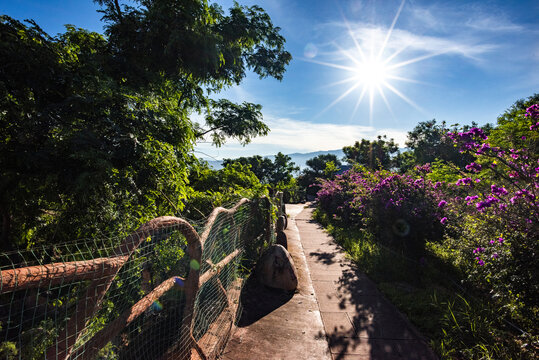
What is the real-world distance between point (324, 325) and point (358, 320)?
571 millimetres

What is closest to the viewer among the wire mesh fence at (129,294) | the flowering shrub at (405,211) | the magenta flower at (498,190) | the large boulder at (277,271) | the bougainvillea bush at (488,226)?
the wire mesh fence at (129,294)

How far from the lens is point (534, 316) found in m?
3.06

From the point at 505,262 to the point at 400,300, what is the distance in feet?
5.35

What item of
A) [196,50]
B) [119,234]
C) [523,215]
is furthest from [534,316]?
[196,50]

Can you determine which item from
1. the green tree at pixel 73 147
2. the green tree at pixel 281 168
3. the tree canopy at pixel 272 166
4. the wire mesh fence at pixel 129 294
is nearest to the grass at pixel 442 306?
the wire mesh fence at pixel 129 294

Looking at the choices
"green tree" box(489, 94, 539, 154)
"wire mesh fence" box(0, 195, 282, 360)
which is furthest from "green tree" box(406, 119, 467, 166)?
"wire mesh fence" box(0, 195, 282, 360)

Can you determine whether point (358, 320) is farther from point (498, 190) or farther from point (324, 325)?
point (498, 190)

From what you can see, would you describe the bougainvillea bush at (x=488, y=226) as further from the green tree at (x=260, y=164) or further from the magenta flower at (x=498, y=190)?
the green tree at (x=260, y=164)

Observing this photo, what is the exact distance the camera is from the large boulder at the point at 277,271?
14.9 feet

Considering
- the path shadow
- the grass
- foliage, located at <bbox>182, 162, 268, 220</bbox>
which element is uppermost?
foliage, located at <bbox>182, 162, 268, 220</bbox>

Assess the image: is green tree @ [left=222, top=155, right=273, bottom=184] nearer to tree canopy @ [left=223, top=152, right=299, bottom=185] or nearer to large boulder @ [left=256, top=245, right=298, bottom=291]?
tree canopy @ [left=223, top=152, right=299, bottom=185]

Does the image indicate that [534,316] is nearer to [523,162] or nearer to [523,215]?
[523,215]

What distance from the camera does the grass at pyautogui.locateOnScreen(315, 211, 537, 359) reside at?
9.64 feet

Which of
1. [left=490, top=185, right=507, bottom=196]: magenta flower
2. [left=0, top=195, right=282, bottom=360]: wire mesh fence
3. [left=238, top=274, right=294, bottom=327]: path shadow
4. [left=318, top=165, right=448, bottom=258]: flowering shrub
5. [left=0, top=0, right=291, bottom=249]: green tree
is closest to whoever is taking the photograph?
[left=0, top=195, right=282, bottom=360]: wire mesh fence
